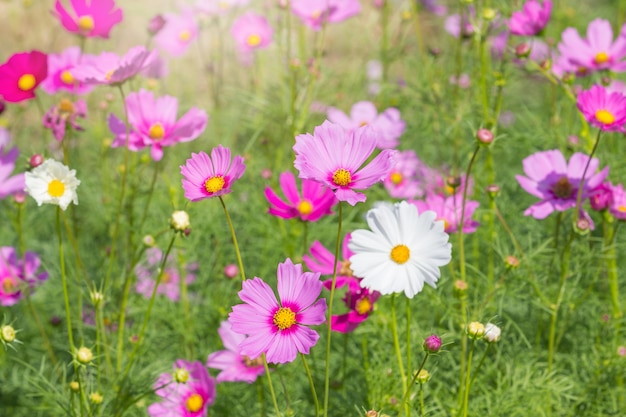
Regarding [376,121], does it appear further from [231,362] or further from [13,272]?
[13,272]

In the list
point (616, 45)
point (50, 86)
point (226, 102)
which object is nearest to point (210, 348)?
point (50, 86)

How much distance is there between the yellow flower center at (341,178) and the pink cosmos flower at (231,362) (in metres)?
0.44

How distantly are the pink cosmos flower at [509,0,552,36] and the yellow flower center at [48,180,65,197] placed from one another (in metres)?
0.89

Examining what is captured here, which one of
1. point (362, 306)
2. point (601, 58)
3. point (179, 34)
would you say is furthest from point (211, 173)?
point (179, 34)

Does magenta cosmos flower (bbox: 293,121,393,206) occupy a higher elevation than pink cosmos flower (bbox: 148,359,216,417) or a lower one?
higher

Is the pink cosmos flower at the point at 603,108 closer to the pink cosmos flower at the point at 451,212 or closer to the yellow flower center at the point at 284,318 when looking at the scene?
the pink cosmos flower at the point at 451,212

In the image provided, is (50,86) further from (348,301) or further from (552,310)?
(552,310)

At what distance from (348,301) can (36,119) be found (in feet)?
7.06

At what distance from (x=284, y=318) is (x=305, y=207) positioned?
1.05ft

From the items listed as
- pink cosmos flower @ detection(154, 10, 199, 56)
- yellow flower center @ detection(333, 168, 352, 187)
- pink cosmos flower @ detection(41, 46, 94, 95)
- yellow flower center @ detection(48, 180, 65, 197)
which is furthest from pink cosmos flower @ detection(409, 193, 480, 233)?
pink cosmos flower @ detection(154, 10, 199, 56)

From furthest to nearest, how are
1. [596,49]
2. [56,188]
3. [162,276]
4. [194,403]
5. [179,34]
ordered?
[179,34] < [162,276] < [596,49] < [194,403] < [56,188]

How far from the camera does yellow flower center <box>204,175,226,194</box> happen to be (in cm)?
82

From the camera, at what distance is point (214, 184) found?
0.83 m

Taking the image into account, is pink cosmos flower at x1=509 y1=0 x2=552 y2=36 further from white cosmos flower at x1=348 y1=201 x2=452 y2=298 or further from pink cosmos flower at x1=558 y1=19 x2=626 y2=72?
white cosmos flower at x1=348 y1=201 x2=452 y2=298
